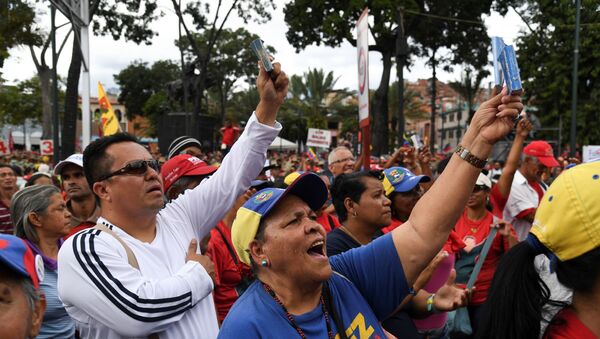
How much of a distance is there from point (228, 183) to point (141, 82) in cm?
6366

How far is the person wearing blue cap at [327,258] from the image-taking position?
1949 millimetres

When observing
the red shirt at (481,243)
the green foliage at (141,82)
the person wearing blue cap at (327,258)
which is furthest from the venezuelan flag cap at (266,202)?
the green foliage at (141,82)

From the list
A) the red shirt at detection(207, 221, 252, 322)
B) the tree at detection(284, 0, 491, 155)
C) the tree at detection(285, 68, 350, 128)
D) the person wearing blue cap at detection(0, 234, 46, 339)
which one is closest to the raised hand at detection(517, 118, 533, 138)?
the red shirt at detection(207, 221, 252, 322)

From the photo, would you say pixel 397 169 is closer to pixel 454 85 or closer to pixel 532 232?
pixel 532 232

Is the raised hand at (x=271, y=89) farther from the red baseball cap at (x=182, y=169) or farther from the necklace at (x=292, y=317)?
the red baseball cap at (x=182, y=169)

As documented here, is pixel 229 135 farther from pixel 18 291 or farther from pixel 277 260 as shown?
pixel 18 291

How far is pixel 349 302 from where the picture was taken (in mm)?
Answer: 2066

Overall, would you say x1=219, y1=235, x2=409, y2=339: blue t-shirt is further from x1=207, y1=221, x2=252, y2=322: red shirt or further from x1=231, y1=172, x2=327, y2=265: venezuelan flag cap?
x1=207, y1=221, x2=252, y2=322: red shirt

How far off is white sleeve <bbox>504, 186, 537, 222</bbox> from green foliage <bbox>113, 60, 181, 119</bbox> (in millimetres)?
58004

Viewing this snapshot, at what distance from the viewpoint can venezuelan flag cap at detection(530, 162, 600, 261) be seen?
1.67 meters

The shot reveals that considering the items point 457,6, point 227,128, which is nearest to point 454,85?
point 457,6

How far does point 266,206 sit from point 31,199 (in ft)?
7.50

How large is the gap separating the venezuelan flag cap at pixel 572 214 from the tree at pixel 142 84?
6119cm

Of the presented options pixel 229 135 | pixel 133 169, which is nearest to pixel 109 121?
pixel 229 135
